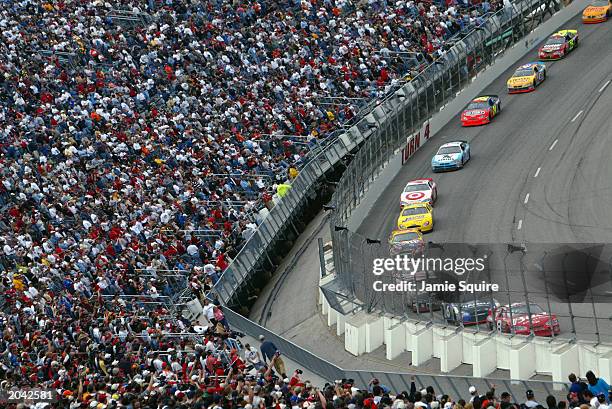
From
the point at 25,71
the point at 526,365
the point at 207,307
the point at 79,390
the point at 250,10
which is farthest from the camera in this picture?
the point at 250,10

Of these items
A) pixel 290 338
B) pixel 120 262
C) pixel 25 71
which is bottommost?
pixel 290 338

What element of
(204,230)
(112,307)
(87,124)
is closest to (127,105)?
(87,124)

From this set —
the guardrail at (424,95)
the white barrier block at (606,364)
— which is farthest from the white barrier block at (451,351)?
the guardrail at (424,95)

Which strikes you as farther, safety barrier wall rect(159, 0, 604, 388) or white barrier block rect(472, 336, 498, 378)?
safety barrier wall rect(159, 0, 604, 388)

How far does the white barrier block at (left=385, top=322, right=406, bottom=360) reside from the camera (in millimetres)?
37812

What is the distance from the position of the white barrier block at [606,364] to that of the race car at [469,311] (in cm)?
299

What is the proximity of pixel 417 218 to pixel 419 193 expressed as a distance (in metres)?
2.78

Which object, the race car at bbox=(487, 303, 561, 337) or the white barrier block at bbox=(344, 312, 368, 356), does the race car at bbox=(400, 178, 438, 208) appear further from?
the race car at bbox=(487, 303, 561, 337)

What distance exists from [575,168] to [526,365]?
16.8 metres

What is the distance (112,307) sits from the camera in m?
40.7

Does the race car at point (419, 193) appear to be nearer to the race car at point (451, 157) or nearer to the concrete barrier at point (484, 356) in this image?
the race car at point (451, 157)

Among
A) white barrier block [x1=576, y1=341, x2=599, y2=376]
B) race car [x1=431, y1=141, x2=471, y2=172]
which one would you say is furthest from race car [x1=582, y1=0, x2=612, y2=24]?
white barrier block [x1=576, y1=341, x2=599, y2=376]

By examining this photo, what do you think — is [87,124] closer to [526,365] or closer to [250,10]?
[250,10]

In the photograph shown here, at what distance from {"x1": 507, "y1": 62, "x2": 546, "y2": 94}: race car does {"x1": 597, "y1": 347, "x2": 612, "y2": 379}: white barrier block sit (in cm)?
2819
